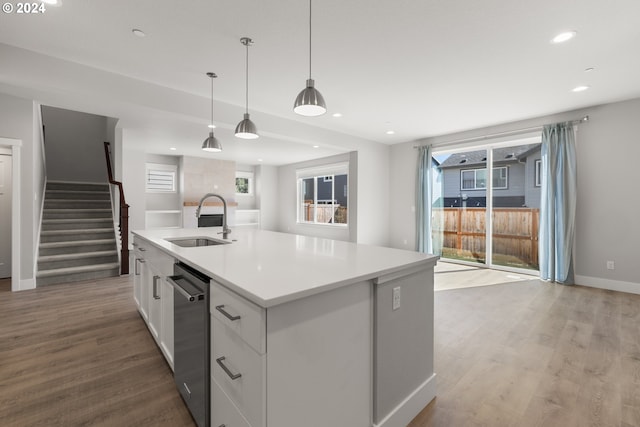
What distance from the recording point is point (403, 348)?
154cm

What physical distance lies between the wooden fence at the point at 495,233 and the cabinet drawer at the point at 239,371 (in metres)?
5.48

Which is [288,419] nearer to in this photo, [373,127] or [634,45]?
[634,45]

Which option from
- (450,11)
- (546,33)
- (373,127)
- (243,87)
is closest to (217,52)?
(243,87)

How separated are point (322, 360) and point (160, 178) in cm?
807

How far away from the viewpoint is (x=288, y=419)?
105 centimetres

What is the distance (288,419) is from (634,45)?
4152 millimetres

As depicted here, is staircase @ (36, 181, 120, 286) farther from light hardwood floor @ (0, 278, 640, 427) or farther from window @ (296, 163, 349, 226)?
window @ (296, 163, 349, 226)

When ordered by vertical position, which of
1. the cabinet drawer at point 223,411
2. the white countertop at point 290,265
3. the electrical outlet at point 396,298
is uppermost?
the white countertop at point 290,265

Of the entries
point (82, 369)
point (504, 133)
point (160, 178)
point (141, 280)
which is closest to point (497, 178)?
point (504, 133)

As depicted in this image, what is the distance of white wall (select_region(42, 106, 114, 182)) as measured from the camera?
739cm

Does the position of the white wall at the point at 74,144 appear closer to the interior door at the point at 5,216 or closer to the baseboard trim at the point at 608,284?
the interior door at the point at 5,216

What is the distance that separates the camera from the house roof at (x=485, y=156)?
5074 mm

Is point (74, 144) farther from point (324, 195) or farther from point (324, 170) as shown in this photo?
point (324, 195)

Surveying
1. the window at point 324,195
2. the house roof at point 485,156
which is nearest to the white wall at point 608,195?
the house roof at point 485,156
